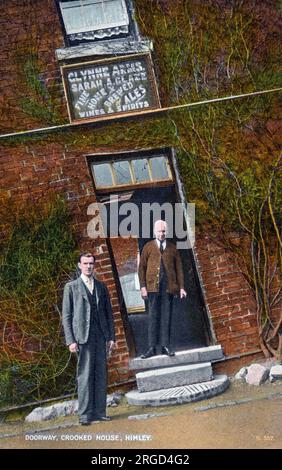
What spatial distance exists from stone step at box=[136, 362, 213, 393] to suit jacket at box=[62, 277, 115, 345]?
1.61ft

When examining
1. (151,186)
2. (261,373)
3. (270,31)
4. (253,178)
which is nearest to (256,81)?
(270,31)

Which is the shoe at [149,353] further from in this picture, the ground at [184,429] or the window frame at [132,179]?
the window frame at [132,179]

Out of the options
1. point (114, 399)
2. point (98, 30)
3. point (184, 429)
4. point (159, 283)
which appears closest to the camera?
point (184, 429)

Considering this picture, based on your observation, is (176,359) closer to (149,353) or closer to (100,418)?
(149,353)

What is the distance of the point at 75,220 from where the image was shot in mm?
5617

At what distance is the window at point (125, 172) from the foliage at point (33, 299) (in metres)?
0.56

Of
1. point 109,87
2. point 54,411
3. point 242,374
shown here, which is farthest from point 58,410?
point 109,87

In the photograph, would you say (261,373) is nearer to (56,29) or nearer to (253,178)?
(253,178)

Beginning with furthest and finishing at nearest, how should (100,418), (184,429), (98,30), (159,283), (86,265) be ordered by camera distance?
(98,30)
(159,283)
(86,265)
(100,418)
(184,429)

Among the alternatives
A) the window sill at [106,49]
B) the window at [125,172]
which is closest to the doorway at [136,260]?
the window at [125,172]

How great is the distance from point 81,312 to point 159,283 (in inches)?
31.8

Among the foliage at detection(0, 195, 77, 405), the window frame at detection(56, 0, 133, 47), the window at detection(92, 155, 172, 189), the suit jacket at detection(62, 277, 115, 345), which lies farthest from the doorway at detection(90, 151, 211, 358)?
the window frame at detection(56, 0, 133, 47)

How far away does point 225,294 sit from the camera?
225 inches

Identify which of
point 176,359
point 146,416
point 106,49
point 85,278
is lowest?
point 146,416
